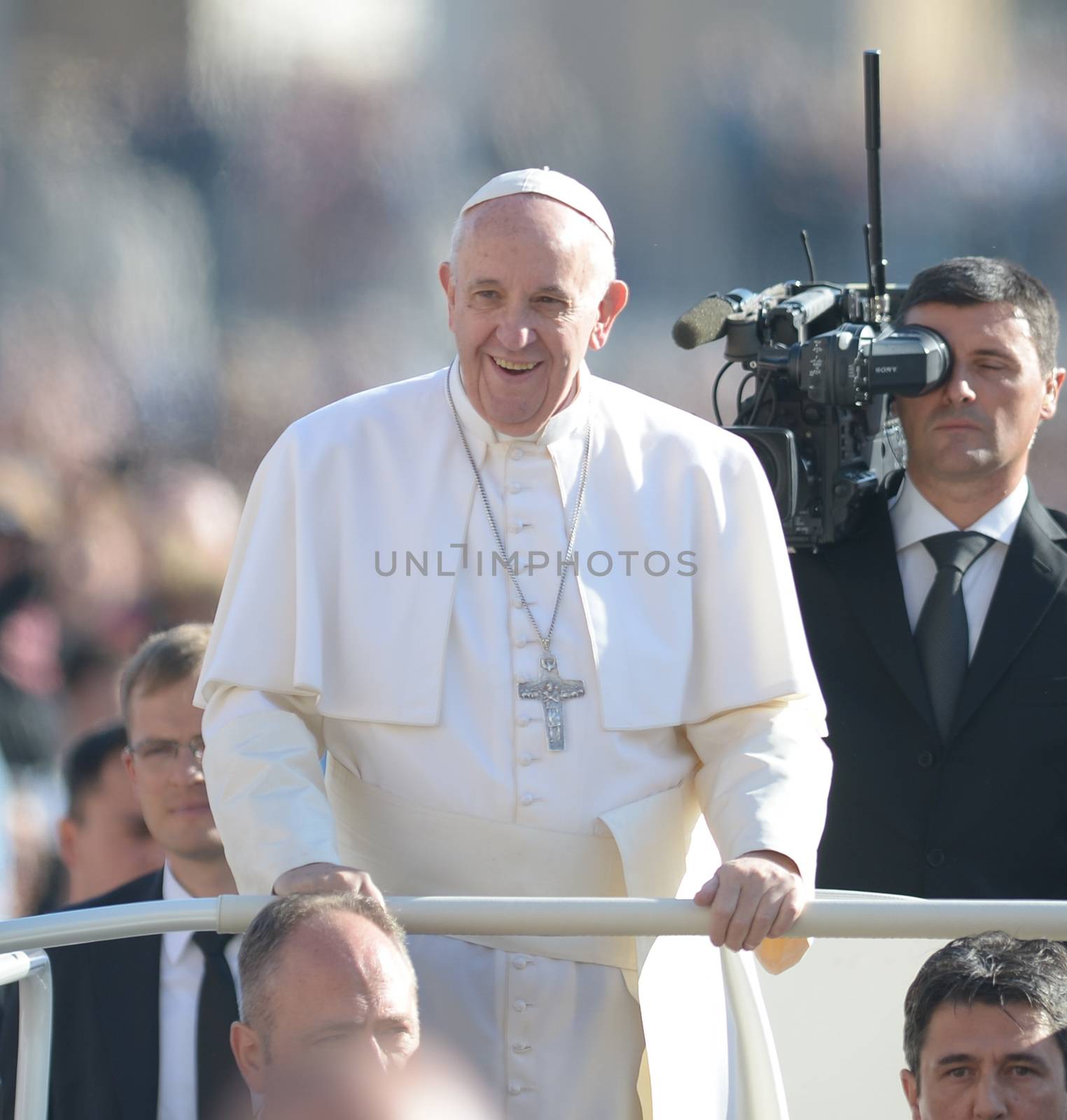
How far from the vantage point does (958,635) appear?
3406 millimetres

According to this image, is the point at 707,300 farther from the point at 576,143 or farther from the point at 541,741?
the point at 576,143

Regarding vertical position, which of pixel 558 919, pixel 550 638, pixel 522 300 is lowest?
pixel 558 919

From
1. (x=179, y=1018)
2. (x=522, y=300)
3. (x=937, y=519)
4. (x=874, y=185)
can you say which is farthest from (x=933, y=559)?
(x=179, y=1018)

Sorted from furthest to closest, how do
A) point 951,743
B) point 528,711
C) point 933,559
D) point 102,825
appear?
1. point 102,825
2. point 933,559
3. point 951,743
4. point 528,711

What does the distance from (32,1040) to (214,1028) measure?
1.88 ft

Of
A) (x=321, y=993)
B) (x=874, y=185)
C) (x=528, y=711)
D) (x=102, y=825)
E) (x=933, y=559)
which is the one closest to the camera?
(x=321, y=993)

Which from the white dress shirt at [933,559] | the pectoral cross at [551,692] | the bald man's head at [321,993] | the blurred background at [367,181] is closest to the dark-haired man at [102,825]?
the blurred background at [367,181]

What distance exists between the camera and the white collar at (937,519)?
11.4 feet

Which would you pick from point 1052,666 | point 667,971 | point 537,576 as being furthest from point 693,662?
point 1052,666

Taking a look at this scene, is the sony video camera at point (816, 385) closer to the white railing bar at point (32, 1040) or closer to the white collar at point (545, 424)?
the white collar at point (545, 424)

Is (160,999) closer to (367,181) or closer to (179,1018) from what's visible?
(179,1018)

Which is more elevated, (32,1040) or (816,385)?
(816,385)

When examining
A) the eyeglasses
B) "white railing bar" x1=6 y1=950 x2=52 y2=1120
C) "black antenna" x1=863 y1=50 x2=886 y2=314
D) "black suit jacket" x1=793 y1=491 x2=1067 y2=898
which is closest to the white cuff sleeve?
"white railing bar" x1=6 y1=950 x2=52 y2=1120

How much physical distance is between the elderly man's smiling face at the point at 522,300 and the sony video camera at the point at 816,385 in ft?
2.39
